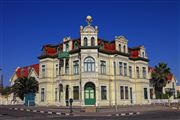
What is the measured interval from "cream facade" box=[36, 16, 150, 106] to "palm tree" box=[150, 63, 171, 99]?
40.8 ft

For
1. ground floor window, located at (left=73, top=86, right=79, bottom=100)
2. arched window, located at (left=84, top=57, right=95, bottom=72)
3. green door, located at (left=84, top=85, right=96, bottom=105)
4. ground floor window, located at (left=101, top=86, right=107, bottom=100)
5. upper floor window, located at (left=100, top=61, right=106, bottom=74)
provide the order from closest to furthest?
1. green door, located at (left=84, top=85, right=96, bottom=105)
2. arched window, located at (left=84, top=57, right=95, bottom=72)
3. ground floor window, located at (left=73, top=86, right=79, bottom=100)
4. ground floor window, located at (left=101, top=86, right=107, bottom=100)
5. upper floor window, located at (left=100, top=61, right=106, bottom=74)

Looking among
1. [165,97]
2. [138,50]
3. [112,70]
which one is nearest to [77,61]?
[112,70]

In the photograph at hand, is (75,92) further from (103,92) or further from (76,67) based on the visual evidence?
(103,92)

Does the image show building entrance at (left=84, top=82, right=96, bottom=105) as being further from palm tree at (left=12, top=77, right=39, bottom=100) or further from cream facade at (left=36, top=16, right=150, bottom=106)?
palm tree at (left=12, top=77, right=39, bottom=100)

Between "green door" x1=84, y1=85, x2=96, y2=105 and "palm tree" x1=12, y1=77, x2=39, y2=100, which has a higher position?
"palm tree" x1=12, y1=77, x2=39, y2=100

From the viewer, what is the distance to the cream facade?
4247 centimetres

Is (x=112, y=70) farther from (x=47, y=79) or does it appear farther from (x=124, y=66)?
(x=47, y=79)

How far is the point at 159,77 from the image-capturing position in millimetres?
64500

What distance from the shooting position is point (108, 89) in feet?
147

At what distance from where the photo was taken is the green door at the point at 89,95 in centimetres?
4203

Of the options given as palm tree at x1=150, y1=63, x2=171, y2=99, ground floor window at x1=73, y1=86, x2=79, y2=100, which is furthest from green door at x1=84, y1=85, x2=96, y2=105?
palm tree at x1=150, y1=63, x2=171, y2=99

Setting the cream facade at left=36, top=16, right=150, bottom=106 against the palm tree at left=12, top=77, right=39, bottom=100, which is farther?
the palm tree at left=12, top=77, right=39, bottom=100

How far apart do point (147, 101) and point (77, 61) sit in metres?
17.5

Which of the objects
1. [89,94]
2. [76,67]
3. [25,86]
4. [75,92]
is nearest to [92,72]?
[76,67]
